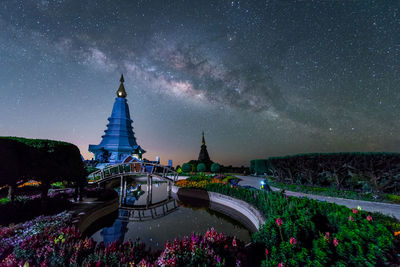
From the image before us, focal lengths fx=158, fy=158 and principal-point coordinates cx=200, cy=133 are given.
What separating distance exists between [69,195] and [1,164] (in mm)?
7007

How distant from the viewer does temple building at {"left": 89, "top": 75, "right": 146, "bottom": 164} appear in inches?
1747

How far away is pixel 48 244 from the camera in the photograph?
4.75m

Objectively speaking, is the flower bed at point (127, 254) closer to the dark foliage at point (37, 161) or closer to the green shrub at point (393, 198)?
the dark foliage at point (37, 161)

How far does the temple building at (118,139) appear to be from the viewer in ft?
146

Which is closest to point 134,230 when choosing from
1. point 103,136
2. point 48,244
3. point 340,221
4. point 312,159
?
point 48,244

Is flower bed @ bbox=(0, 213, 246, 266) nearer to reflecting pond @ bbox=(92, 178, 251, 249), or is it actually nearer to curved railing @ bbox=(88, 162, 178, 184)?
reflecting pond @ bbox=(92, 178, 251, 249)

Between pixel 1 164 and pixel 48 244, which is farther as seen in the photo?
pixel 1 164

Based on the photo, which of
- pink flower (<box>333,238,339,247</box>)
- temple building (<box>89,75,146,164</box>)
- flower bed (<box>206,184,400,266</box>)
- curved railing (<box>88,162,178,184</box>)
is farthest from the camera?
temple building (<box>89,75,146,164</box>)

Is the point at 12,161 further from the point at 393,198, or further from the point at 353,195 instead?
the point at 393,198

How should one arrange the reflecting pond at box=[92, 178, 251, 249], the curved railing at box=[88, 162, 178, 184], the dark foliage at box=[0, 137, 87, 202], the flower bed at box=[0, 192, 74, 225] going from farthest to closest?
the curved railing at box=[88, 162, 178, 184], the reflecting pond at box=[92, 178, 251, 249], the flower bed at box=[0, 192, 74, 225], the dark foliage at box=[0, 137, 87, 202]

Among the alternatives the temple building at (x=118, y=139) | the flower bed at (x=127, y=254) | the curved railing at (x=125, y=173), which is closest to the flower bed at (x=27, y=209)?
the flower bed at (x=127, y=254)

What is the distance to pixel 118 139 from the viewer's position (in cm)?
4638

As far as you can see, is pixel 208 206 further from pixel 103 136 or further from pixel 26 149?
pixel 103 136

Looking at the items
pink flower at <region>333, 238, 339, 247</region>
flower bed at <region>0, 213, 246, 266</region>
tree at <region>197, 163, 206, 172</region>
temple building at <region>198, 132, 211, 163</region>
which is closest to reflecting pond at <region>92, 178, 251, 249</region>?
flower bed at <region>0, 213, 246, 266</region>
